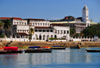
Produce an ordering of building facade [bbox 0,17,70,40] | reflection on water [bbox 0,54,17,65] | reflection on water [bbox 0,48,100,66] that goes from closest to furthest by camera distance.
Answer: reflection on water [bbox 0,54,17,65] < reflection on water [bbox 0,48,100,66] < building facade [bbox 0,17,70,40]

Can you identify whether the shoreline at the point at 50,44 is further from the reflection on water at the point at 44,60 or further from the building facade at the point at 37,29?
the reflection on water at the point at 44,60

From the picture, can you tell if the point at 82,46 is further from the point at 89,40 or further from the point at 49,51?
the point at 49,51

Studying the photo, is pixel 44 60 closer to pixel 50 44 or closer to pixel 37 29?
pixel 50 44

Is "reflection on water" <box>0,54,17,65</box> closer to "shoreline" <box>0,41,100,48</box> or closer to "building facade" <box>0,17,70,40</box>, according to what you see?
"shoreline" <box>0,41,100,48</box>

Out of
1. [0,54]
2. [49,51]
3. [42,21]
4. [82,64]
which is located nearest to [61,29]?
[42,21]

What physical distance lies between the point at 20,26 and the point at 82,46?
30954mm

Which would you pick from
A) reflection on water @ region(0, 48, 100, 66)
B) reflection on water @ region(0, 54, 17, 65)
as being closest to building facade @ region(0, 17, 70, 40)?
reflection on water @ region(0, 48, 100, 66)

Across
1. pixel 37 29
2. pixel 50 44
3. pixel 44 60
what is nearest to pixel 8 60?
pixel 44 60

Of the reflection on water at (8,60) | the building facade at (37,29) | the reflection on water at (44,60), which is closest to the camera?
the reflection on water at (8,60)

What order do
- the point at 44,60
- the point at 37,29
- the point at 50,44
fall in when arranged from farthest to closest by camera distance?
the point at 37,29, the point at 50,44, the point at 44,60

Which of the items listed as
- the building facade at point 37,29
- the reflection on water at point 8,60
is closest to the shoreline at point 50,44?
the building facade at point 37,29

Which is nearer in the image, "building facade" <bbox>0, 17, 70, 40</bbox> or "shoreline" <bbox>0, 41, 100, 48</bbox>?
"shoreline" <bbox>0, 41, 100, 48</bbox>

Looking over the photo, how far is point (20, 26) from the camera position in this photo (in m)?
156

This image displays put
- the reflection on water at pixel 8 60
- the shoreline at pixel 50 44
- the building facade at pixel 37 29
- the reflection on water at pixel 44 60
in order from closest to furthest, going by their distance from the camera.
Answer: the reflection on water at pixel 8 60 < the reflection on water at pixel 44 60 < the shoreline at pixel 50 44 < the building facade at pixel 37 29
